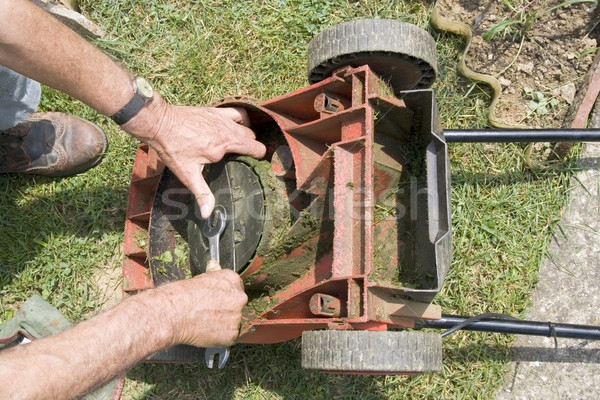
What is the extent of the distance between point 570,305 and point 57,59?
2.89 meters

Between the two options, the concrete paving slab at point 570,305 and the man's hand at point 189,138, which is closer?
the man's hand at point 189,138

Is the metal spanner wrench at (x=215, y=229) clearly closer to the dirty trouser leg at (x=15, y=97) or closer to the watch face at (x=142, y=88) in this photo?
the watch face at (x=142, y=88)

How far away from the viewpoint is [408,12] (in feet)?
11.1

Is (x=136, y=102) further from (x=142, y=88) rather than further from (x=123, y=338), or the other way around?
(x=123, y=338)

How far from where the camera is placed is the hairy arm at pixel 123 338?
1.73 metres

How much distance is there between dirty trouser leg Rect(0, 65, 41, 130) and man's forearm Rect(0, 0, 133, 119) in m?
0.71

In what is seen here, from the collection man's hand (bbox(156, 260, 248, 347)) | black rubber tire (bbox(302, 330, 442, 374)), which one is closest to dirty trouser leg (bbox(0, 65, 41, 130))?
man's hand (bbox(156, 260, 248, 347))

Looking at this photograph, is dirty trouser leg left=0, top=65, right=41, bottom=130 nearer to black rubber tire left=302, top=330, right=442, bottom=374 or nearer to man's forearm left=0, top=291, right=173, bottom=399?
man's forearm left=0, top=291, right=173, bottom=399

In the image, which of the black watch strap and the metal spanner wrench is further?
the metal spanner wrench

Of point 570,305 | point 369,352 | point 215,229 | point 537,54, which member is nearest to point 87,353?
point 215,229

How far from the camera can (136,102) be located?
2.46 m

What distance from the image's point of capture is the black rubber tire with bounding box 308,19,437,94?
2.34 metres

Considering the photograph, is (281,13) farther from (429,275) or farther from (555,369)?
(555,369)

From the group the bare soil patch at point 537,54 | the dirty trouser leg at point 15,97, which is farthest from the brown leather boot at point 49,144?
the bare soil patch at point 537,54
